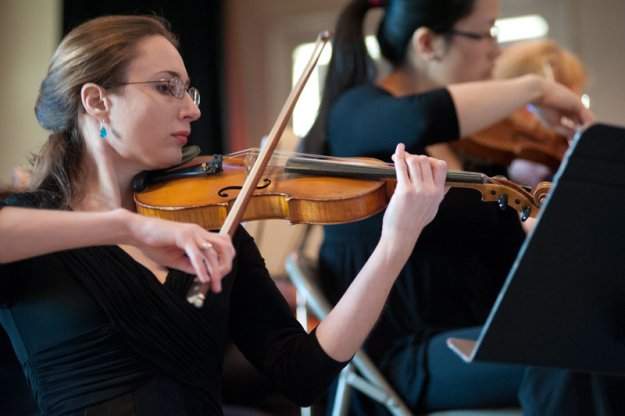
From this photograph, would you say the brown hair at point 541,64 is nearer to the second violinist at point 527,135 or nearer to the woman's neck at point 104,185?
the second violinist at point 527,135

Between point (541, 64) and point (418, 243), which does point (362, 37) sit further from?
point (541, 64)

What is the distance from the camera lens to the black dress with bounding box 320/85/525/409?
154 centimetres

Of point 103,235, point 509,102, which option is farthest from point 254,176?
point 509,102

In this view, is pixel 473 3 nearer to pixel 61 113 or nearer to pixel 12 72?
pixel 61 113

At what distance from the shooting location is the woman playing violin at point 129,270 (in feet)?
3.31

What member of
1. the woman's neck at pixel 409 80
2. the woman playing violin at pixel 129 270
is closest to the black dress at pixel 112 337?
the woman playing violin at pixel 129 270

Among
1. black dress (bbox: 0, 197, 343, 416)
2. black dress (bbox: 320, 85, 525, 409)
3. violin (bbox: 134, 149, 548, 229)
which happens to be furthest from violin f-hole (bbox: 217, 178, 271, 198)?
black dress (bbox: 320, 85, 525, 409)

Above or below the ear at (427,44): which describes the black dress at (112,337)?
below

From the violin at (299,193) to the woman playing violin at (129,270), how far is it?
0.16ft

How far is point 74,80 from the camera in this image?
3.83 feet

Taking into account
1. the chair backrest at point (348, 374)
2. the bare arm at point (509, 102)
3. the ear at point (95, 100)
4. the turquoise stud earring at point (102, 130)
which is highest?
the ear at point (95, 100)

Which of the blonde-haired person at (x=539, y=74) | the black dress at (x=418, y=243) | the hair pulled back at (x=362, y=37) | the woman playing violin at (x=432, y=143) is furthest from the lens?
the blonde-haired person at (x=539, y=74)

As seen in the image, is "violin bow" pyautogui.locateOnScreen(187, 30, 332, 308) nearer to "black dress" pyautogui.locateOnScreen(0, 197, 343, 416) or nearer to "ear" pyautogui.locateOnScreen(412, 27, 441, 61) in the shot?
"black dress" pyautogui.locateOnScreen(0, 197, 343, 416)

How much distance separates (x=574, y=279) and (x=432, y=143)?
2.11 feet
